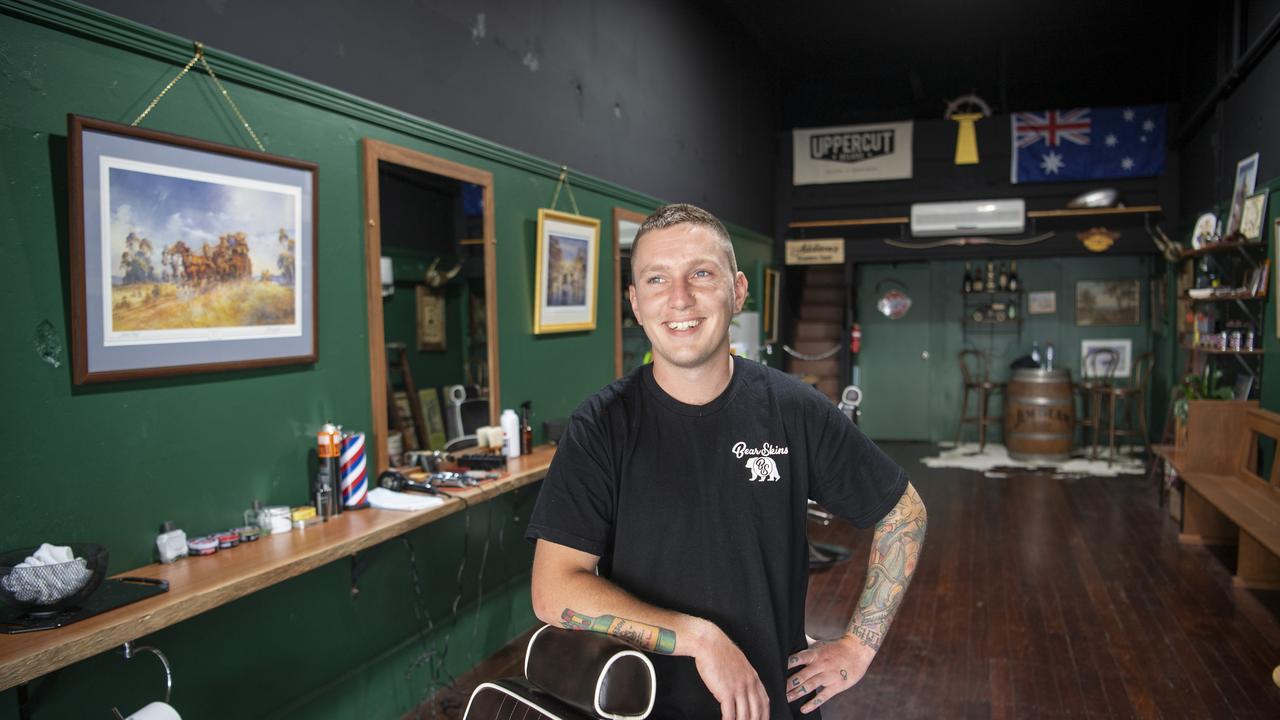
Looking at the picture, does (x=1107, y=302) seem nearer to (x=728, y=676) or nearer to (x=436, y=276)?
(x=436, y=276)

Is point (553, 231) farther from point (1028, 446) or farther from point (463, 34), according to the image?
point (1028, 446)

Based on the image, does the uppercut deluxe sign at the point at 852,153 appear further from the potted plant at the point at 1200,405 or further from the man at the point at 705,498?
the man at the point at 705,498

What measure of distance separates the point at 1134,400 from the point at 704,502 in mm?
9912

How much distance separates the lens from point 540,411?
4504 mm

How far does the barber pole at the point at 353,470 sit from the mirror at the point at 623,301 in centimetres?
254

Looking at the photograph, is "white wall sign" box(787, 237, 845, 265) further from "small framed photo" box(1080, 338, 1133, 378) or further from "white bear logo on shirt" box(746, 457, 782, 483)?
"white bear logo on shirt" box(746, 457, 782, 483)

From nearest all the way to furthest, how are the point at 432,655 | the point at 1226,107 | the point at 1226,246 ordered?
the point at 432,655 → the point at 1226,246 → the point at 1226,107

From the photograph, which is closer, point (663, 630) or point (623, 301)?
point (663, 630)

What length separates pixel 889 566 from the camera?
1662 mm

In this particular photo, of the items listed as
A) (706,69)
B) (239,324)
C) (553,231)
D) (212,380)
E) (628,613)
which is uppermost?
(706,69)

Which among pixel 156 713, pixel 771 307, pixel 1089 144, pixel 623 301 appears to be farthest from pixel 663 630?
pixel 1089 144

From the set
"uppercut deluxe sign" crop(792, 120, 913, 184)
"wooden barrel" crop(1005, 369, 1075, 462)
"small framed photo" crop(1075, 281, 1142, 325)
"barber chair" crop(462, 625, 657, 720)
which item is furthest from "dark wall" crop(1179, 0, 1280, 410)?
"barber chair" crop(462, 625, 657, 720)

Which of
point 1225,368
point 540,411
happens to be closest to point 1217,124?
point 1225,368

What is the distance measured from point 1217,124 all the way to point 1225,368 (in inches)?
85.7
